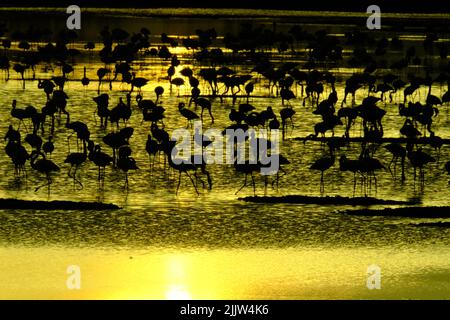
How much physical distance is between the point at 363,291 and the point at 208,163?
17.3 feet

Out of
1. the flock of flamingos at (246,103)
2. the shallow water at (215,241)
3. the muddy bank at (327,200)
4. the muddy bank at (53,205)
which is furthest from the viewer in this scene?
the flock of flamingos at (246,103)

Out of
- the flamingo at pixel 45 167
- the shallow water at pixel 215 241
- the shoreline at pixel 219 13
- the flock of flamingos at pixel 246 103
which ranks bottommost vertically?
the shallow water at pixel 215 241

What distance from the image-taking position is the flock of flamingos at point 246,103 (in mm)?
14766

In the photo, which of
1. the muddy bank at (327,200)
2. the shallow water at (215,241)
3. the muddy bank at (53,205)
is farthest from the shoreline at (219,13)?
the muddy bank at (53,205)

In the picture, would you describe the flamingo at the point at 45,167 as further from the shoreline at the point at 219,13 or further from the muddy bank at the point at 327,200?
the shoreline at the point at 219,13

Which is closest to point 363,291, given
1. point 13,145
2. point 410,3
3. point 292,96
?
point 13,145

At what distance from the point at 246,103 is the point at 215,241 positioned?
8212mm

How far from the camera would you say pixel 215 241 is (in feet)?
39.3

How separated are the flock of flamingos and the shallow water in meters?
0.23

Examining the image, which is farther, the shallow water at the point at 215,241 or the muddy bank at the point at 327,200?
the muddy bank at the point at 327,200

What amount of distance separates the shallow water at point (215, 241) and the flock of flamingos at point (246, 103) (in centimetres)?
23

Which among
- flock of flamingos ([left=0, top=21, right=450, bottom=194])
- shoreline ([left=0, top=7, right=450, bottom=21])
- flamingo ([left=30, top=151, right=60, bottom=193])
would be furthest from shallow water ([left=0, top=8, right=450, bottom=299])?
shoreline ([left=0, top=7, right=450, bottom=21])

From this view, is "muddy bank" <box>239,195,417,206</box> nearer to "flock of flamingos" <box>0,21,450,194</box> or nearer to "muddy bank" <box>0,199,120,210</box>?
"flock of flamingos" <box>0,21,450,194</box>

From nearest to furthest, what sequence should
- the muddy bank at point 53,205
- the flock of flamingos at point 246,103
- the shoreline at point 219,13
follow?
1. the muddy bank at point 53,205
2. the flock of flamingos at point 246,103
3. the shoreline at point 219,13
